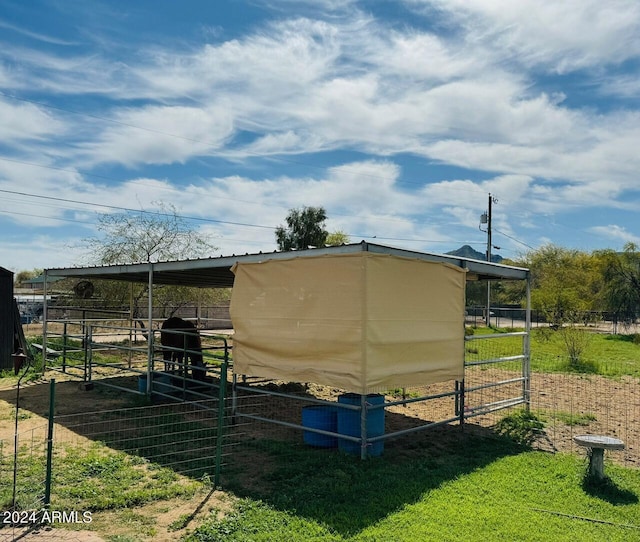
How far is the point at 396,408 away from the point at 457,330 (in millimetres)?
2336

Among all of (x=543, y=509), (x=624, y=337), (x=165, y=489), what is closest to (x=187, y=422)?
(x=165, y=489)

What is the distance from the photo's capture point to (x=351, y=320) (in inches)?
220

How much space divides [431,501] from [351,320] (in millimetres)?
1865

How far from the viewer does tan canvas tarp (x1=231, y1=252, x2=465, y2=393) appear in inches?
219

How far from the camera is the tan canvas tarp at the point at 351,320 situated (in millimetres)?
5570

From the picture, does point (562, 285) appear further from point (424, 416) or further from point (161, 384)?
point (161, 384)

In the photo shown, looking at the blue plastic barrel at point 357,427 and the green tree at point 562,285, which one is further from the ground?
the green tree at point 562,285

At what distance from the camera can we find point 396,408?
28.4 feet

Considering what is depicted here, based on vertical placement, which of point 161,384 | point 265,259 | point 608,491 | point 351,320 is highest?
point 265,259

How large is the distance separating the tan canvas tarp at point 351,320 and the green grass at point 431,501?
3.01 feet

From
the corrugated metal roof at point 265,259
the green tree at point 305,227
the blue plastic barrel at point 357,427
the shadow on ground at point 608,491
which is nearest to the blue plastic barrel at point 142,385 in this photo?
the corrugated metal roof at point 265,259

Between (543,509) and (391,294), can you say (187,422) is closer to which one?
(391,294)

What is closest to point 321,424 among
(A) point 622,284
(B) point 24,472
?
(B) point 24,472

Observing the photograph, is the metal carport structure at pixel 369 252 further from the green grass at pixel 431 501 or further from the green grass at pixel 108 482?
the green grass at pixel 108 482
